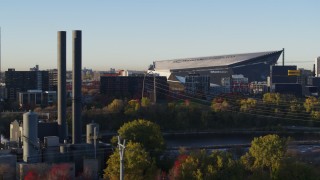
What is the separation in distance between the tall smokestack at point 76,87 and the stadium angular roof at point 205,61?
13.5 metres

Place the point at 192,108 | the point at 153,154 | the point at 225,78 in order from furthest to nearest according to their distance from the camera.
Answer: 1. the point at 225,78
2. the point at 192,108
3. the point at 153,154

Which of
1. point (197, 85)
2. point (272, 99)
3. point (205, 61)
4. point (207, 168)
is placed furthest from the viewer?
point (205, 61)

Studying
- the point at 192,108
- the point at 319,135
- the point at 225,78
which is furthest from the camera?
the point at 225,78

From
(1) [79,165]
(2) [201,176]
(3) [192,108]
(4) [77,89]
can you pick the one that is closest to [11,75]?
(3) [192,108]

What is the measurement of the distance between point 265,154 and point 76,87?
2.33 meters

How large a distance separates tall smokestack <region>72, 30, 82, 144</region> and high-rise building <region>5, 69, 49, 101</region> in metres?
6.20

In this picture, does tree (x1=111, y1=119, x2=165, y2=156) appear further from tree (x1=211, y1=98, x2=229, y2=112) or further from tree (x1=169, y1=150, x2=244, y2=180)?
tree (x1=211, y1=98, x2=229, y2=112)

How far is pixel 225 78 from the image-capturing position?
1592cm

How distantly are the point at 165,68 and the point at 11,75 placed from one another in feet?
33.4

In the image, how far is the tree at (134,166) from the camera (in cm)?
404

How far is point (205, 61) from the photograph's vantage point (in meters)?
20.3

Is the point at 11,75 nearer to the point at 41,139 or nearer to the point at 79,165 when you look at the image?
the point at 41,139

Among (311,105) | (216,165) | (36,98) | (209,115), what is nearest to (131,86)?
(36,98)

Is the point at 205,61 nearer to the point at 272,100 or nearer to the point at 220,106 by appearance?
the point at 272,100
